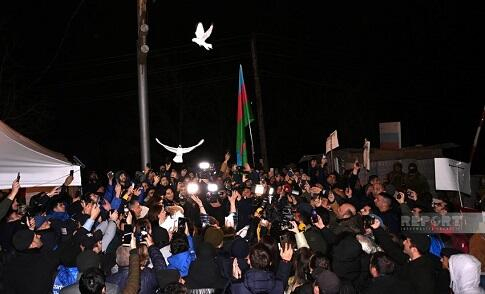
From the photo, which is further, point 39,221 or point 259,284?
point 39,221

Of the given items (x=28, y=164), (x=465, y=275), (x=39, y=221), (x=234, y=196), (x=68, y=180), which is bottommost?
(x=465, y=275)

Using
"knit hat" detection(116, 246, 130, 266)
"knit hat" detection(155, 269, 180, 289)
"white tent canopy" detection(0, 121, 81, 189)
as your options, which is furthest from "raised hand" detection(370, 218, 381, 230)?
"white tent canopy" detection(0, 121, 81, 189)

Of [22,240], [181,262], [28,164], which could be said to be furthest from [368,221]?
[28,164]

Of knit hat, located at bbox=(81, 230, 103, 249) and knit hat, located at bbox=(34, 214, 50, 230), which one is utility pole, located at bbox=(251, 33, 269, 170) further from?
knit hat, located at bbox=(81, 230, 103, 249)

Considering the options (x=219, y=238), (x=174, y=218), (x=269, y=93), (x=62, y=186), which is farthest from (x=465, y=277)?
(x=269, y=93)

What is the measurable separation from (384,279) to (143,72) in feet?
31.1

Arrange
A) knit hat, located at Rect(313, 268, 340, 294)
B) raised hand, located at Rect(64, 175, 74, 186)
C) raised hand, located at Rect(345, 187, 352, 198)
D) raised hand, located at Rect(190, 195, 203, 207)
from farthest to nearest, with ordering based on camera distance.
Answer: raised hand, located at Rect(345, 187, 352, 198), raised hand, located at Rect(64, 175, 74, 186), raised hand, located at Rect(190, 195, 203, 207), knit hat, located at Rect(313, 268, 340, 294)

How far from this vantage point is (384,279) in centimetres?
563

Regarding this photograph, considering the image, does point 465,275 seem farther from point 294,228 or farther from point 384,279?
point 294,228

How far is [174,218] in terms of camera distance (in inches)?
313

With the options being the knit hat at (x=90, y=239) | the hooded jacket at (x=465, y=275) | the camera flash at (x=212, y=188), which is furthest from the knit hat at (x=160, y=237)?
the camera flash at (x=212, y=188)

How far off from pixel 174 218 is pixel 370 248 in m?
2.71

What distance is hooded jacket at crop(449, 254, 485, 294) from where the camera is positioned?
19.1ft

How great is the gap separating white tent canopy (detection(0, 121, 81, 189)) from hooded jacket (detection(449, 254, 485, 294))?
22.1 feet
